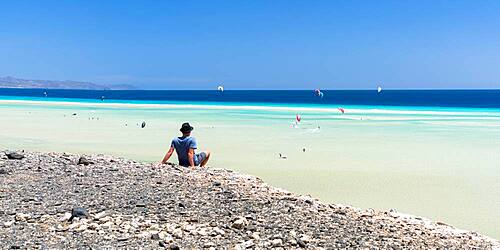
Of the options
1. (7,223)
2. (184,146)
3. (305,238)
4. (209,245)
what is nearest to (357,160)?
(184,146)

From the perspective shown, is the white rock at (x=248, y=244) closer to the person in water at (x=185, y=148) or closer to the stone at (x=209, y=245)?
the stone at (x=209, y=245)

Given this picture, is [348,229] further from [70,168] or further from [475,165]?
[475,165]

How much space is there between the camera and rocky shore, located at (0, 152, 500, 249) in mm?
5949

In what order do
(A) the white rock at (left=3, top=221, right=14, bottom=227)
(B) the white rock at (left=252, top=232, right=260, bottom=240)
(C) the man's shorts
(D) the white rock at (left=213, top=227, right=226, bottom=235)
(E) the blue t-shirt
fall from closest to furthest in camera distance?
(B) the white rock at (left=252, top=232, right=260, bottom=240)
(D) the white rock at (left=213, top=227, right=226, bottom=235)
(A) the white rock at (left=3, top=221, right=14, bottom=227)
(E) the blue t-shirt
(C) the man's shorts

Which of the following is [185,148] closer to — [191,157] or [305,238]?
[191,157]

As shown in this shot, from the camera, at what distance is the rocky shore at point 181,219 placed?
595cm

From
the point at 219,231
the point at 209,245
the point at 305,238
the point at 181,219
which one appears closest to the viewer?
the point at 209,245

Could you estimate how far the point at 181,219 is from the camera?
21.8 ft

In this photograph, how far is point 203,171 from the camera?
10188mm

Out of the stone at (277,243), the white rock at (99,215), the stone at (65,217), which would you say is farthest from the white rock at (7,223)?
the stone at (277,243)

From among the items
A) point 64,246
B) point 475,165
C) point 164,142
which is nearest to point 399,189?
point 475,165

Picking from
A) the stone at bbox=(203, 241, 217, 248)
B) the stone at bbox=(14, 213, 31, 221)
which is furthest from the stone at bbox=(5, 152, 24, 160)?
the stone at bbox=(203, 241, 217, 248)

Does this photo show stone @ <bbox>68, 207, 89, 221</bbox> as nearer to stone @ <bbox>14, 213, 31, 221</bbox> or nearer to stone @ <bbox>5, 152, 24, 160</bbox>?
stone @ <bbox>14, 213, 31, 221</bbox>

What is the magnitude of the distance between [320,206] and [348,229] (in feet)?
3.86
